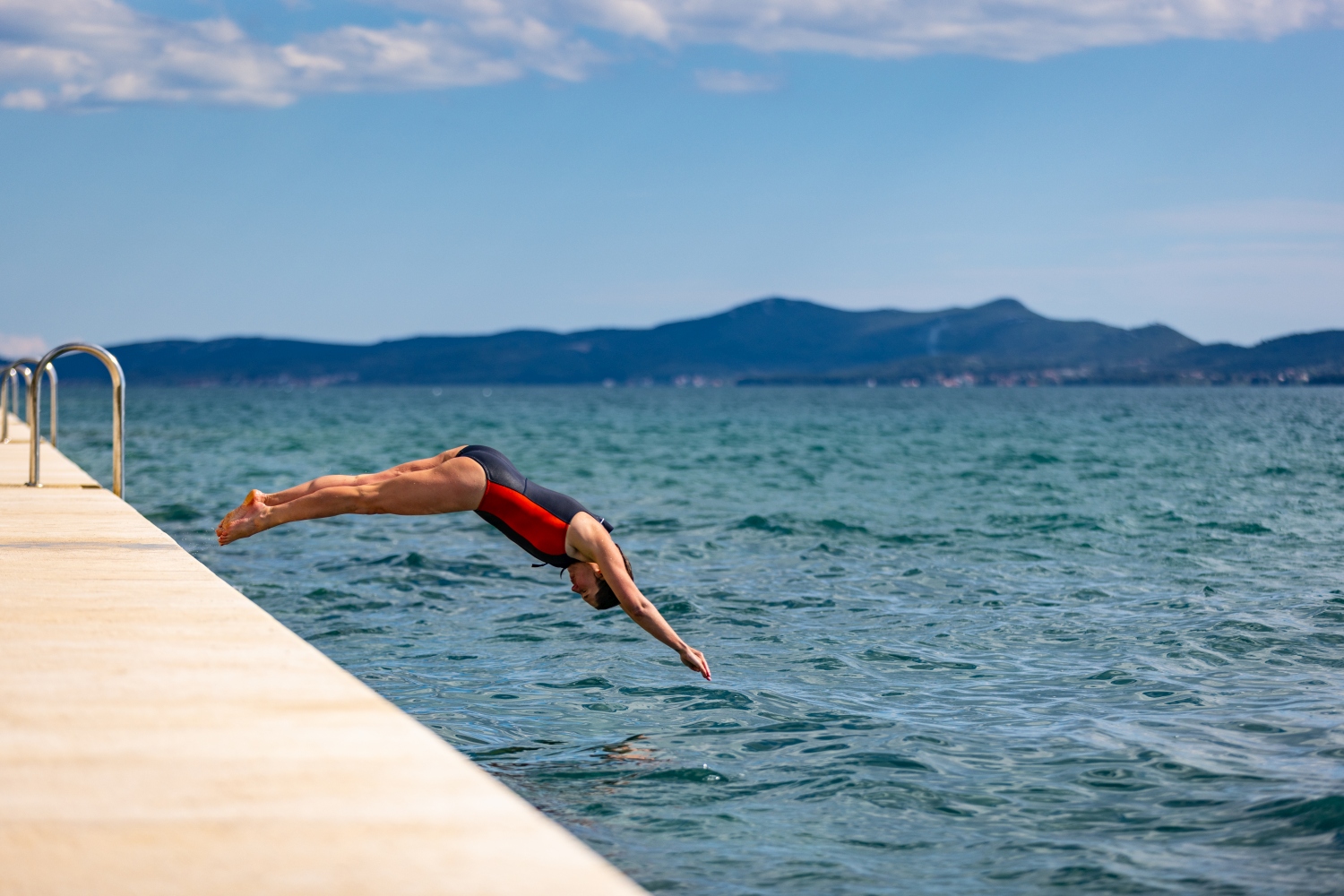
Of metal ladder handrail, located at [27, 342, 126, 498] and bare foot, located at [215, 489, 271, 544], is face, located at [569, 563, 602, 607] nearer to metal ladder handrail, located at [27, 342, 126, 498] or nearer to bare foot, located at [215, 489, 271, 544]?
bare foot, located at [215, 489, 271, 544]

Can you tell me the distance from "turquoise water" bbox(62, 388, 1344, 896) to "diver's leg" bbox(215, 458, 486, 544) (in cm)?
156

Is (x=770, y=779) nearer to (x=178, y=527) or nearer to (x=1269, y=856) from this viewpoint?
(x=1269, y=856)

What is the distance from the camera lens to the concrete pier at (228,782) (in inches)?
118

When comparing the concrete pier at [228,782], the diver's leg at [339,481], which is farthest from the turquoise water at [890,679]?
the concrete pier at [228,782]

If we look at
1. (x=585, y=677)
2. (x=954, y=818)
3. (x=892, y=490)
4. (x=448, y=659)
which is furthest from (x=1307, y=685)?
(x=892, y=490)

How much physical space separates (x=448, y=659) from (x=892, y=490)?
19.3 m

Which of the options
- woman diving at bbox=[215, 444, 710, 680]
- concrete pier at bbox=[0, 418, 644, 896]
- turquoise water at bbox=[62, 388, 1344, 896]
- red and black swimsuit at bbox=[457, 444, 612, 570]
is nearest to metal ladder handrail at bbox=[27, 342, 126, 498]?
turquoise water at bbox=[62, 388, 1344, 896]

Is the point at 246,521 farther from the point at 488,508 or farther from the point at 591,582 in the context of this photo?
the point at 591,582

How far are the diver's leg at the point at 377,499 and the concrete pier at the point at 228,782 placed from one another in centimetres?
137

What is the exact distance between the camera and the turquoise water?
6.08 metres

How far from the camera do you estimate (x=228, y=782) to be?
11.7 feet

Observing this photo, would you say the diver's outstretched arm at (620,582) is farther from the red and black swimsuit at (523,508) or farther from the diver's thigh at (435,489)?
the diver's thigh at (435,489)

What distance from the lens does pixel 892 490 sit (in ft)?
93.2

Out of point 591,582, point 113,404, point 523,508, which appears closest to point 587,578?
point 591,582
